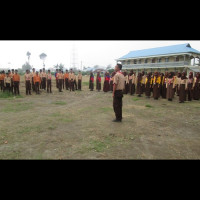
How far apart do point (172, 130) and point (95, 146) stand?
2516mm

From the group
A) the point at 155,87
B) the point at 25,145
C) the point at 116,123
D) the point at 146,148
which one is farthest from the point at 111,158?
the point at 155,87

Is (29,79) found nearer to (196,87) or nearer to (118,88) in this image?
(118,88)

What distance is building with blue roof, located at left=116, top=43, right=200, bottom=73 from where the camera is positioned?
2783cm

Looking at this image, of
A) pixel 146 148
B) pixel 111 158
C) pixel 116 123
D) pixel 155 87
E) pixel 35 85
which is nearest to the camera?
pixel 111 158

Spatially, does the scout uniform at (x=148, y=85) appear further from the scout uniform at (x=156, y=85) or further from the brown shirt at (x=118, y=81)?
the brown shirt at (x=118, y=81)

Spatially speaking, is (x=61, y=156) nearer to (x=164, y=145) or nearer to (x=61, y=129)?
(x=61, y=129)

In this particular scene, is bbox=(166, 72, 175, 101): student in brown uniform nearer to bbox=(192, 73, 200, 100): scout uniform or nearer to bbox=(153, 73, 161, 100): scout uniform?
bbox=(153, 73, 161, 100): scout uniform

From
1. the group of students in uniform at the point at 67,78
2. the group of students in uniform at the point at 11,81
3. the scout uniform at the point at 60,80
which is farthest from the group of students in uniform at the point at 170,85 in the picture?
the group of students in uniform at the point at 11,81

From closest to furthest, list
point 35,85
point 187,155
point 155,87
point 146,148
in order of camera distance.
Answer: point 187,155, point 146,148, point 155,87, point 35,85

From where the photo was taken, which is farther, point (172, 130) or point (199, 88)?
point (199, 88)

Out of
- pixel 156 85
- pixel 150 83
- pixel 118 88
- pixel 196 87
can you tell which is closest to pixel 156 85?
pixel 156 85

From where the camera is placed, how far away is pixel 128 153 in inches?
130

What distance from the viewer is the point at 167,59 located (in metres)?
31.1

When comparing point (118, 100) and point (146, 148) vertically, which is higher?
point (118, 100)
